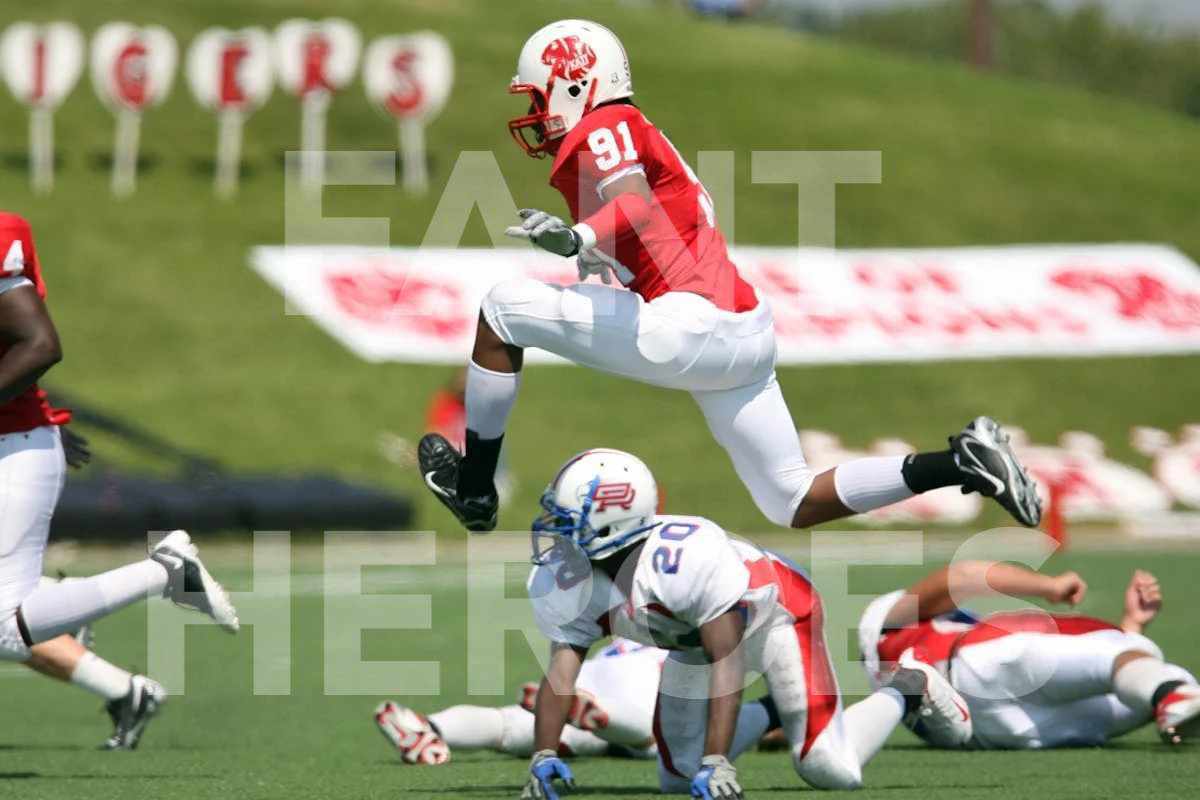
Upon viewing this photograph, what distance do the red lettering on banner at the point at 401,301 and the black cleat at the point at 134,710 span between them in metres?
12.4

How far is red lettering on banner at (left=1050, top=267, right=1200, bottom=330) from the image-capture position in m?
21.8

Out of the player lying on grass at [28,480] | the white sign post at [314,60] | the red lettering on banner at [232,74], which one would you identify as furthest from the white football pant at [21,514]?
the red lettering on banner at [232,74]

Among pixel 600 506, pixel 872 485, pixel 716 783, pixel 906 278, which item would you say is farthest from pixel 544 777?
pixel 906 278

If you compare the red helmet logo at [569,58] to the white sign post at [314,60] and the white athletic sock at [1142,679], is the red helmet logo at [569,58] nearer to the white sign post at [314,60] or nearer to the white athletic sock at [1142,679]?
the white athletic sock at [1142,679]

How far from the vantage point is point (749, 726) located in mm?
6418

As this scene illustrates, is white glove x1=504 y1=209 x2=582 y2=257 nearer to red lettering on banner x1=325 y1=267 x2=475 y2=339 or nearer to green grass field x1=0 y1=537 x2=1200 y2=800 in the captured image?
green grass field x1=0 y1=537 x2=1200 y2=800

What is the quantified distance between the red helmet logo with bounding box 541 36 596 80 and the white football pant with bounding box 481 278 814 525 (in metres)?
0.69

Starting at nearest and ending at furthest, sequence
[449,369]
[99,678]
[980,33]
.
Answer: [99,678], [449,369], [980,33]

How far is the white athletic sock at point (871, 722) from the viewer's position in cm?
635

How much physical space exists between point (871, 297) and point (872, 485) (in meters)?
14.6

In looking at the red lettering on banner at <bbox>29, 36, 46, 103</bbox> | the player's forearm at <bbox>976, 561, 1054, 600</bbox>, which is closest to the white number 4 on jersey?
the player's forearm at <bbox>976, 561, 1054, 600</bbox>

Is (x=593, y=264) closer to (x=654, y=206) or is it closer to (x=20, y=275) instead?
(x=654, y=206)

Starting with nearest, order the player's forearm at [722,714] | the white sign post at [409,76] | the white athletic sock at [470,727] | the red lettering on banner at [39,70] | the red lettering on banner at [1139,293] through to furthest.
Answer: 1. the player's forearm at [722,714]
2. the white athletic sock at [470,727]
3. the red lettering on banner at [1139,293]
4. the red lettering on banner at [39,70]
5. the white sign post at [409,76]

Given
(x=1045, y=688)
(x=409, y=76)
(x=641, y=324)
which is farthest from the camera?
(x=409, y=76)
